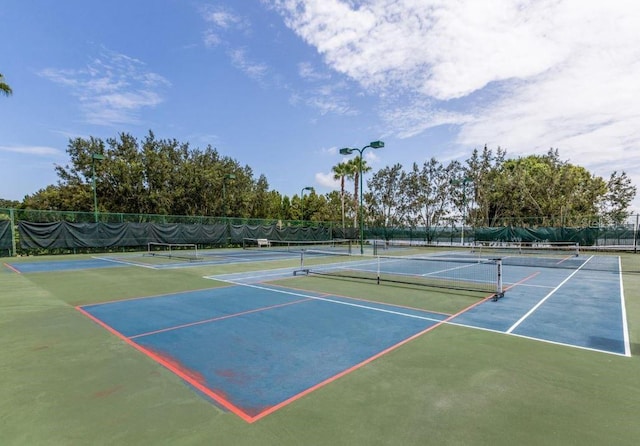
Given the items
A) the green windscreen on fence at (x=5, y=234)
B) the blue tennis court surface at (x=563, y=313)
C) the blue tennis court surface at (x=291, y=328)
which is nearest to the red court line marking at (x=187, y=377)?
the blue tennis court surface at (x=291, y=328)

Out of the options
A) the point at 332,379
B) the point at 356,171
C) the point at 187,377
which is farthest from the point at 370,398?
the point at 356,171

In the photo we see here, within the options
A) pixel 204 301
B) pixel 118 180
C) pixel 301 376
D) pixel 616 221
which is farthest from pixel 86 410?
pixel 616 221

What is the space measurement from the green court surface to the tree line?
1029 inches

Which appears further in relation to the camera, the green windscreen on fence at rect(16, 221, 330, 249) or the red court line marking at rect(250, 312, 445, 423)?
the green windscreen on fence at rect(16, 221, 330, 249)

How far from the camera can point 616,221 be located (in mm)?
27344

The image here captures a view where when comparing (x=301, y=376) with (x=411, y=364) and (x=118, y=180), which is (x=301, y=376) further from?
(x=118, y=180)

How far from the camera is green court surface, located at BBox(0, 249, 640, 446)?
2785 mm

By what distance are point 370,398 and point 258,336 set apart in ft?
8.13

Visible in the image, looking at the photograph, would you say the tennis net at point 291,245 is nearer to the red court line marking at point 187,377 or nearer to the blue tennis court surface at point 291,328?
the blue tennis court surface at point 291,328

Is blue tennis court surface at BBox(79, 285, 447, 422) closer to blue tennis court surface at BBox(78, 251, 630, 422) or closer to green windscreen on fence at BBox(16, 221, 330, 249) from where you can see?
blue tennis court surface at BBox(78, 251, 630, 422)

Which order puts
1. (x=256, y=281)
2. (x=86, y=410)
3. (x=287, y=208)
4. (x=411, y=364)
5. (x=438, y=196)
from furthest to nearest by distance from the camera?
1. (x=287, y=208)
2. (x=438, y=196)
3. (x=256, y=281)
4. (x=411, y=364)
5. (x=86, y=410)

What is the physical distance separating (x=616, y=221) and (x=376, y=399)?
111 feet

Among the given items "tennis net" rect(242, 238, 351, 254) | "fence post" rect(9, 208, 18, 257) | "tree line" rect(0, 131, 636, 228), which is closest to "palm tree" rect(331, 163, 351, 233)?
"tree line" rect(0, 131, 636, 228)

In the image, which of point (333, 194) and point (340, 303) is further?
point (333, 194)
